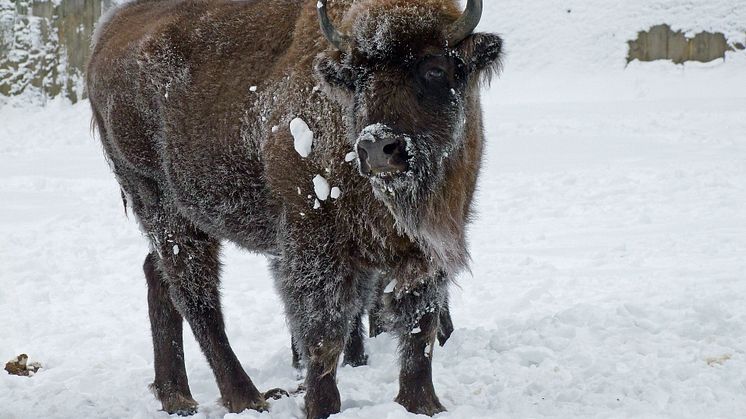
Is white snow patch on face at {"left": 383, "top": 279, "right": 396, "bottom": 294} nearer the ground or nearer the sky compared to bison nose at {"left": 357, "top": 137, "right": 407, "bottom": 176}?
nearer the ground

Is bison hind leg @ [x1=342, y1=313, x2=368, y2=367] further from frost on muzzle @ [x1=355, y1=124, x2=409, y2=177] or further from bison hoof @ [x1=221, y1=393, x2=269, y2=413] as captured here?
frost on muzzle @ [x1=355, y1=124, x2=409, y2=177]

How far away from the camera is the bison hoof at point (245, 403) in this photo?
5570mm

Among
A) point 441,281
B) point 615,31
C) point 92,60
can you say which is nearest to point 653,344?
point 441,281

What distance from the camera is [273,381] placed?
6.28 metres

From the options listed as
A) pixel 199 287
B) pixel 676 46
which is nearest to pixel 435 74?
pixel 199 287

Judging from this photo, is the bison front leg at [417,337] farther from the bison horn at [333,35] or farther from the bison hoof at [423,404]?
the bison horn at [333,35]

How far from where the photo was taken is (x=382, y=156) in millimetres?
4301

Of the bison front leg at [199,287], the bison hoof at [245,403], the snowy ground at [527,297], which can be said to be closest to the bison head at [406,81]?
the snowy ground at [527,297]


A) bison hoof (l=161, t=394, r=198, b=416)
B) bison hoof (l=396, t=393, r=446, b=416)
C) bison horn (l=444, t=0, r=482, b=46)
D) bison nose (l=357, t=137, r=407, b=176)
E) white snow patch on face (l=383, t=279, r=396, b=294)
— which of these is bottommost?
bison hoof (l=161, t=394, r=198, b=416)

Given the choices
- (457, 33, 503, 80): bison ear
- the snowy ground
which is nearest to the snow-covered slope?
the snowy ground

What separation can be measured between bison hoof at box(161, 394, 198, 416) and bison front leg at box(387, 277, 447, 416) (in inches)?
61.1

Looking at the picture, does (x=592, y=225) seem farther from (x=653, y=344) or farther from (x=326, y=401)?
(x=326, y=401)

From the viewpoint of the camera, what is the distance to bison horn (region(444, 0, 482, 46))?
14.6 ft

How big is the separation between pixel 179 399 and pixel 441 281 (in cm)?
206
